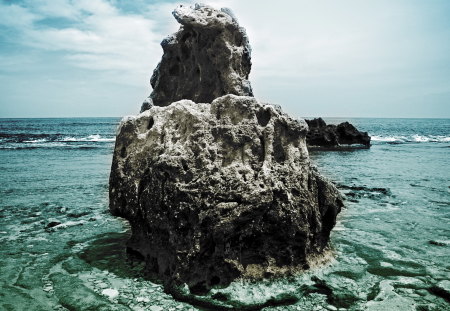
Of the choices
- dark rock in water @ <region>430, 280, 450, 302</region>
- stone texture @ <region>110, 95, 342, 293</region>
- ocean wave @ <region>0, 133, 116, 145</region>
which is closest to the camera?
dark rock in water @ <region>430, 280, 450, 302</region>

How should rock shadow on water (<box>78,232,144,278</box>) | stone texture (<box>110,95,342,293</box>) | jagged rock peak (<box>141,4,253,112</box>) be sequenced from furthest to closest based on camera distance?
jagged rock peak (<box>141,4,253,112</box>) < rock shadow on water (<box>78,232,144,278</box>) < stone texture (<box>110,95,342,293</box>)

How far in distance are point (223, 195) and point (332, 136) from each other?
1141 inches

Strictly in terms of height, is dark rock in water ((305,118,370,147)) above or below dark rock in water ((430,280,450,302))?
above

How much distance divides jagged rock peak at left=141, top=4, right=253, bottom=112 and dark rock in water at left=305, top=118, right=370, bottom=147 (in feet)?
74.2

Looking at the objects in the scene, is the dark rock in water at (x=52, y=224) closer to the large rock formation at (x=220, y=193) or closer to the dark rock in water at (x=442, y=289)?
the large rock formation at (x=220, y=193)

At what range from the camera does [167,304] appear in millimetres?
4121

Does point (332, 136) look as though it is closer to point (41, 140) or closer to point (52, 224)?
point (52, 224)

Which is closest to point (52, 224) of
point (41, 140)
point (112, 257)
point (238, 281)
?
point (112, 257)

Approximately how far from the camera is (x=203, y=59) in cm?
874

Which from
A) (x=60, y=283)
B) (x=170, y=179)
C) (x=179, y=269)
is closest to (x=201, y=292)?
(x=179, y=269)

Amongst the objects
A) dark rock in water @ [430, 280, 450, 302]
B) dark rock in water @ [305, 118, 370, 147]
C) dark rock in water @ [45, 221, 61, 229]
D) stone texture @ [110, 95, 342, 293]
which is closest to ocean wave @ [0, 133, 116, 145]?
dark rock in water @ [305, 118, 370, 147]

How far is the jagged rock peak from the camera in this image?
26.9ft

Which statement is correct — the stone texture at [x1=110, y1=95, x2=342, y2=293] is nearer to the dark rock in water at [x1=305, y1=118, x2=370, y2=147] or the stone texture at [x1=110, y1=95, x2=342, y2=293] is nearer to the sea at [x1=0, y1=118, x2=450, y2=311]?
the sea at [x1=0, y1=118, x2=450, y2=311]

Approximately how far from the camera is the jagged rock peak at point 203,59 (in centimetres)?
819
